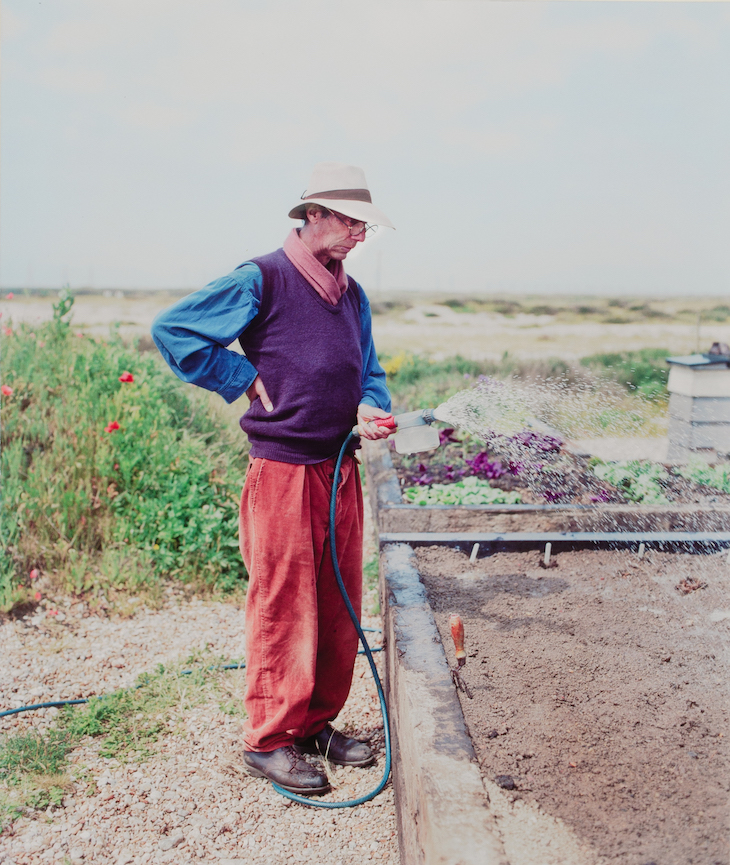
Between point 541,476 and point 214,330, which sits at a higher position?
point 214,330

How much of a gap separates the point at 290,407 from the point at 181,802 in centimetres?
139

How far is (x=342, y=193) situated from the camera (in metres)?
2.45

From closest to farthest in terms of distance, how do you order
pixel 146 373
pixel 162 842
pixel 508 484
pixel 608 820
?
pixel 608 820
pixel 162 842
pixel 508 484
pixel 146 373

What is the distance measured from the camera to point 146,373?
18.2ft

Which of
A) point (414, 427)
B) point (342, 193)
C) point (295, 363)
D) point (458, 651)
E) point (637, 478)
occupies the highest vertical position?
point (342, 193)

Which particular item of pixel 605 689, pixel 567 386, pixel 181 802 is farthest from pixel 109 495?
pixel 567 386

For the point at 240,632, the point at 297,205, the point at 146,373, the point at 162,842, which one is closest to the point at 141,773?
the point at 162,842

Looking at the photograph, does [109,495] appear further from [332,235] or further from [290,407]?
[332,235]

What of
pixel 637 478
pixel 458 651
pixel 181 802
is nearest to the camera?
pixel 458 651

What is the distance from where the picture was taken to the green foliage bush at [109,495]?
13.7 feet

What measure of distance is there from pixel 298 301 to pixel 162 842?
1760 mm

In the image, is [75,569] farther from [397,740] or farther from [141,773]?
[397,740]

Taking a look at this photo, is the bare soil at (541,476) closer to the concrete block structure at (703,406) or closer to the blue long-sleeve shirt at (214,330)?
the concrete block structure at (703,406)

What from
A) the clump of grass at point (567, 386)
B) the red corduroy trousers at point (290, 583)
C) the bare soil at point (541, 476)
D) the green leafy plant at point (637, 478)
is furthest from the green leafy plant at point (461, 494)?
the red corduroy trousers at point (290, 583)
